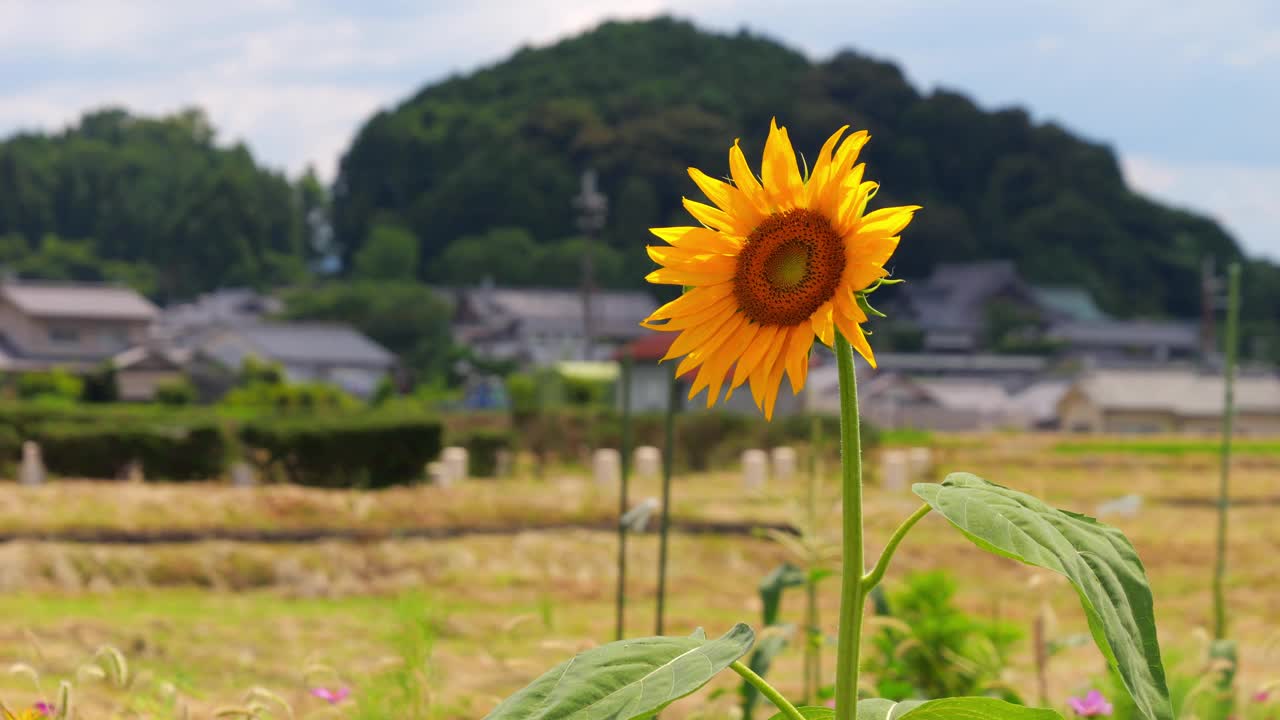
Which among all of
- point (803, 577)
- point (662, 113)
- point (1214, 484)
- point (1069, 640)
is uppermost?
point (662, 113)

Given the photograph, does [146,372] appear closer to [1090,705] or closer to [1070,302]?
[1090,705]

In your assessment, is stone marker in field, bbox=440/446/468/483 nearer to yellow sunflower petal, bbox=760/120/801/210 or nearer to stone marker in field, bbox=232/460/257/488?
stone marker in field, bbox=232/460/257/488

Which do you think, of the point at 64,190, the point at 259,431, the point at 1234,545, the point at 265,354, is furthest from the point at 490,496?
the point at 64,190

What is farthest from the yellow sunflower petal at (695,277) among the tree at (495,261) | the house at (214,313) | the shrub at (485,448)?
the tree at (495,261)

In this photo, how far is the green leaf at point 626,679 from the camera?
132cm

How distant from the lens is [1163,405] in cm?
3897

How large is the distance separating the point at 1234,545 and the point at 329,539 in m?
9.77

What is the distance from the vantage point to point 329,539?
11.3 meters

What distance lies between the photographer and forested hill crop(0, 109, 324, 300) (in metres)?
77.5

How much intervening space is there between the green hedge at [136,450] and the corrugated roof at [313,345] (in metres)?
35.1

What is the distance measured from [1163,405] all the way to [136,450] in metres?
32.0

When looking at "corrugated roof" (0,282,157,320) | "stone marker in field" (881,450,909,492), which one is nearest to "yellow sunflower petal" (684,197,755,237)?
"stone marker in field" (881,450,909,492)

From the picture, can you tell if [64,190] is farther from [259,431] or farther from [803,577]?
[803,577]

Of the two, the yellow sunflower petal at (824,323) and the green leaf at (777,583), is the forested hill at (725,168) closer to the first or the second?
the green leaf at (777,583)
